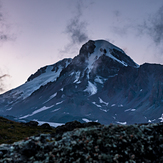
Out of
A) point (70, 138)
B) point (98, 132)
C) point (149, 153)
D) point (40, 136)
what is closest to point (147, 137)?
point (149, 153)

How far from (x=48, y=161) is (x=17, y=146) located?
9.22 ft

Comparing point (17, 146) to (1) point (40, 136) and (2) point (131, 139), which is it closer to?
(1) point (40, 136)

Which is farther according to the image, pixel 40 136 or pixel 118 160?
pixel 40 136

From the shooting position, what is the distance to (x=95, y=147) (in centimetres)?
1316

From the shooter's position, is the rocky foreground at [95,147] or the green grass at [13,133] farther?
the green grass at [13,133]

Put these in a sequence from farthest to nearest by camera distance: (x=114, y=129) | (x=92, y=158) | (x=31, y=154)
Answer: (x=114, y=129), (x=31, y=154), (x=92, y=158)

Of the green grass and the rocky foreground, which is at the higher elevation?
the green grass

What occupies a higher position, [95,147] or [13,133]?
[13,133]

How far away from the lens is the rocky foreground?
42.0 feet

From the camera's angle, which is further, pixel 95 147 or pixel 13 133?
pixel 13 133

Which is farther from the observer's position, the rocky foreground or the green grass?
the green grass

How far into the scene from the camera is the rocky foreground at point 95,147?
504 inches

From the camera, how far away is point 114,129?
48.2ft

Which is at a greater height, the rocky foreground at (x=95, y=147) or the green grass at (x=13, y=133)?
the green grass at (x=13, y=133)
